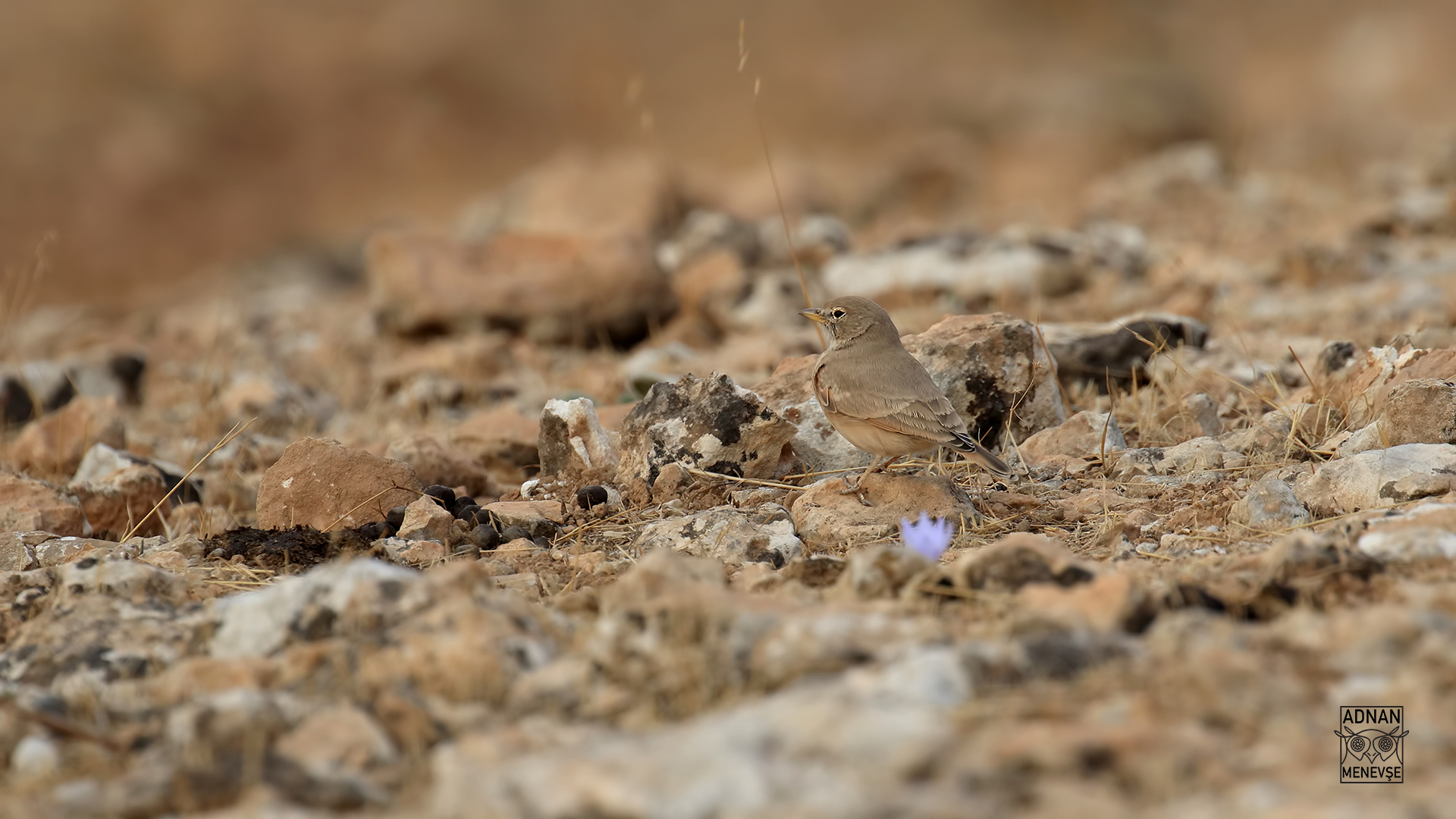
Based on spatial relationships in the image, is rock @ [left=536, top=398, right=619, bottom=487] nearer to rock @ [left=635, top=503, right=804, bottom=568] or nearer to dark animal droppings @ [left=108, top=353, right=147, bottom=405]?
rock @ [left=635, top=503, right=804, bottom=568]

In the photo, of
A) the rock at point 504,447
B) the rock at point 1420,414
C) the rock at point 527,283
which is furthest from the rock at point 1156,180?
the rock at point 504,447

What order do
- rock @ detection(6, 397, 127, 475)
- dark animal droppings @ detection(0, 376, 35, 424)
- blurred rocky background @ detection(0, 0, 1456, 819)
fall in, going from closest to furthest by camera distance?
blurred rocky background @ detection(0, 0, 1456, 819), rock @ detection(6, 397, 127, 475), dark animal droppings @ detection(0, 376, 35, 424)

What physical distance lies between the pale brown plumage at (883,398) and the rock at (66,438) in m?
3.57

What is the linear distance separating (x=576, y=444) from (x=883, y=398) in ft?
4.27

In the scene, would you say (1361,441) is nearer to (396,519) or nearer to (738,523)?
(738,523)

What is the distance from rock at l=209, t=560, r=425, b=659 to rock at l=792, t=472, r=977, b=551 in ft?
5.08

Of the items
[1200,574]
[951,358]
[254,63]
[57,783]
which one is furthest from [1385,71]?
[57,783]

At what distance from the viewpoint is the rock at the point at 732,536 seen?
4.00 metres

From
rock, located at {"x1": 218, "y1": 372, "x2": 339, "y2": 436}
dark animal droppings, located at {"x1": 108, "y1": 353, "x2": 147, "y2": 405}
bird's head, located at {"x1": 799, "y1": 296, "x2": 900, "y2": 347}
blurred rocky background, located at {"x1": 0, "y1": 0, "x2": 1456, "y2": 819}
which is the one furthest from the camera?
dark animal droppings, located at {"x1": 108, "y1": 353, "x2": 147, "y2": 405}

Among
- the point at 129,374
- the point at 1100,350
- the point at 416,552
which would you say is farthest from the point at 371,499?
the point at 129,374

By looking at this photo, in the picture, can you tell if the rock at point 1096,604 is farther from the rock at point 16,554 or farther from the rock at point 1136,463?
the rock at point 16,554

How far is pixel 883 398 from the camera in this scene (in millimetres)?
4523

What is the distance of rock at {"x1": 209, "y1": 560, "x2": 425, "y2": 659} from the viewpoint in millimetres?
2984

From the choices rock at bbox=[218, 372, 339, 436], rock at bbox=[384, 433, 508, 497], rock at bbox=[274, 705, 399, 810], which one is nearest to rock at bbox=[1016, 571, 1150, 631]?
rock at bbox=[274, 705, 399, 810]
